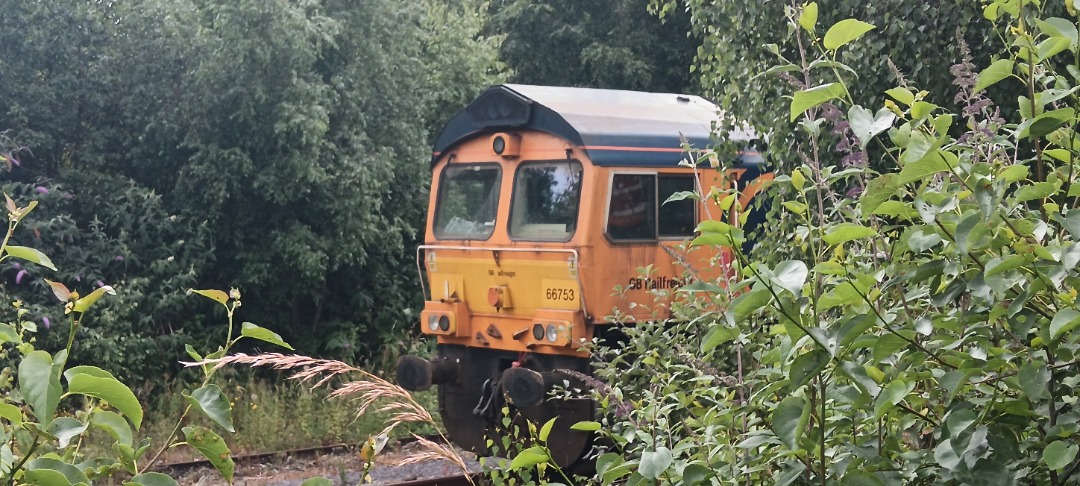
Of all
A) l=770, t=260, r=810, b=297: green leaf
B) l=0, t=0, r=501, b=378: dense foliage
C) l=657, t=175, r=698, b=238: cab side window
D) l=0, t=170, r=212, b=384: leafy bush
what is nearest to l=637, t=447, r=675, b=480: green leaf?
l=770, t=260, r=810, b=297: green leaf

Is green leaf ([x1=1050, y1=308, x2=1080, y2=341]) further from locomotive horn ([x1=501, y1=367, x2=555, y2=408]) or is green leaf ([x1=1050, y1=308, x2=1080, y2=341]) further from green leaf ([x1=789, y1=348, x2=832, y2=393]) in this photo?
locomotive horn ([x1=501, y1=367, x2=555, y2=408])

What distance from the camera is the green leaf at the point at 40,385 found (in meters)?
1.63

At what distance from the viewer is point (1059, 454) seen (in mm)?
1799

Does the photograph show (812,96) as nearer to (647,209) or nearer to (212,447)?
(212,447)

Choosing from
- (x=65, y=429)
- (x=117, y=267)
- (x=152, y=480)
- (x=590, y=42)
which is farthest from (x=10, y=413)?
(x=590, y=42)

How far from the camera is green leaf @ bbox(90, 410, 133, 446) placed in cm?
198

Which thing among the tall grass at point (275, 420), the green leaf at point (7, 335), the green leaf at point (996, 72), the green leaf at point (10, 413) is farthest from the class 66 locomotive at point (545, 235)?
the green leaf at point (10, 413)

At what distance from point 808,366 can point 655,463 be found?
46 cm

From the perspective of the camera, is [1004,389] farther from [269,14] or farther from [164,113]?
[164,113]

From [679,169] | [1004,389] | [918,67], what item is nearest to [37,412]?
[1004,389]

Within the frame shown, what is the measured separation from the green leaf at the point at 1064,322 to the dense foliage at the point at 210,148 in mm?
10172

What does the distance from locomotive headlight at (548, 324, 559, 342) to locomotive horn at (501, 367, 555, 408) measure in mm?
325

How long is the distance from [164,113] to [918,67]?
8.92m

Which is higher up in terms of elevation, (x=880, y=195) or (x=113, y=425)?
(x=880, y=195)
